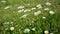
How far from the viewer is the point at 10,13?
6.07 metres

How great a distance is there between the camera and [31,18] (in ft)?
17.6

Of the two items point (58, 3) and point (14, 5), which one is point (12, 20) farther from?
point (58, 3)

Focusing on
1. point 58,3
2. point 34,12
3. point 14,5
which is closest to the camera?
point 34,12

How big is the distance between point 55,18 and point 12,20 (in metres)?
1.23

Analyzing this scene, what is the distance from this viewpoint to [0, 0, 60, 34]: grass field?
507cm

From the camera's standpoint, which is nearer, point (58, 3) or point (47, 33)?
point (47, 33)

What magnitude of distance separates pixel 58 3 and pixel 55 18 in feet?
2.89

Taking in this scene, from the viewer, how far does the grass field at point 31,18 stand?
507 centimetres

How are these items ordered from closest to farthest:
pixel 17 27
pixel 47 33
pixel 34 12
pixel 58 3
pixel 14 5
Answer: pixel 47 33, pixel 17 27, pixel 34 12, pixel 58 3, pixel 14 5

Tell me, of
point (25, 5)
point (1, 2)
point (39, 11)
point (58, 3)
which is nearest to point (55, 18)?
point (39, 11)

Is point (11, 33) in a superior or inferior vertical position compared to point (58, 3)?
inferior

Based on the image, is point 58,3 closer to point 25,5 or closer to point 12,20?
point 25,5

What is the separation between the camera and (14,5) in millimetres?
6609

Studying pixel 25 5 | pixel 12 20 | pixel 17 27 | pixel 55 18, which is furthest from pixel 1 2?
pixel 55 18
